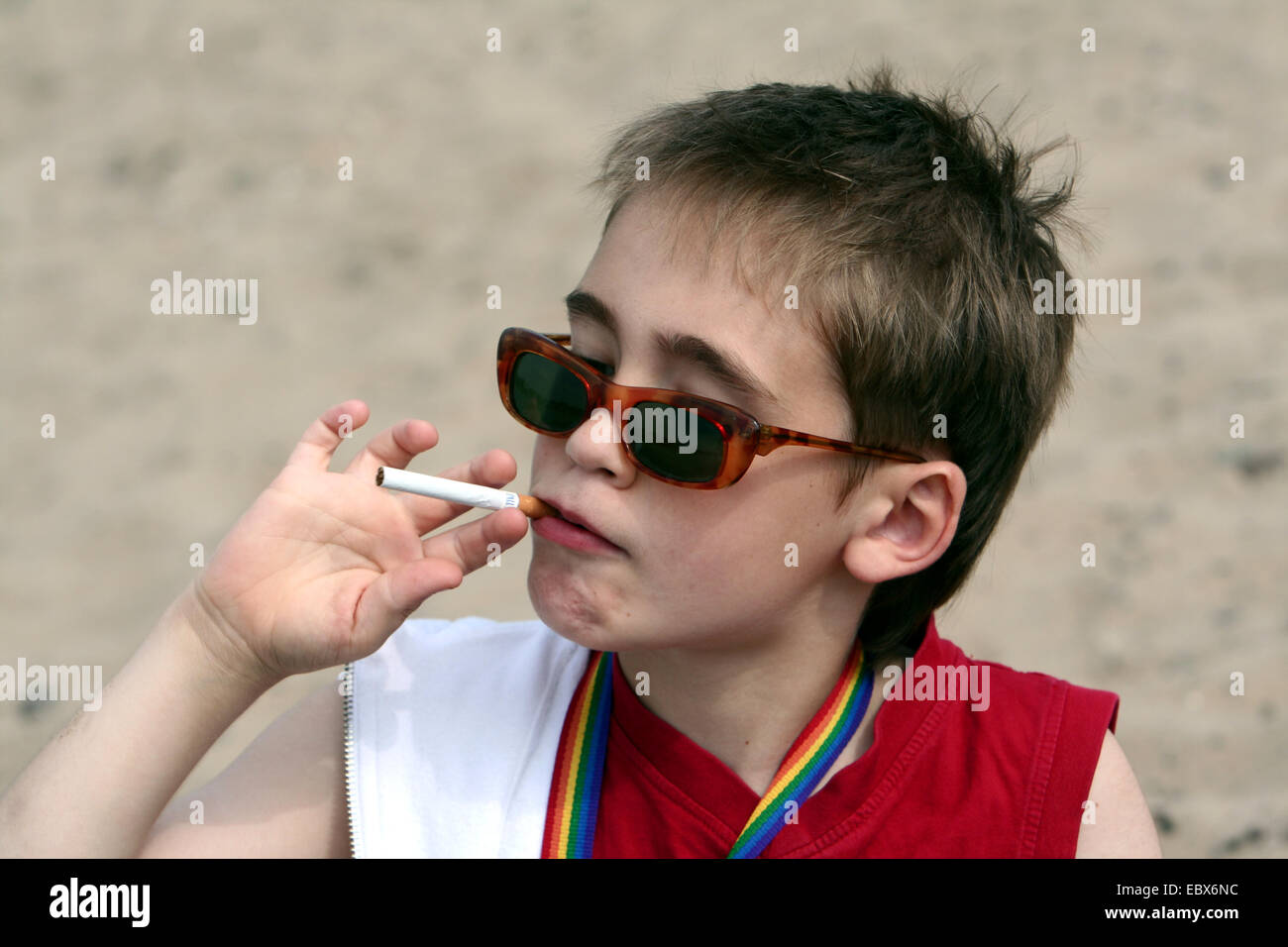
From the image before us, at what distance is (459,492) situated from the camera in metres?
1.99

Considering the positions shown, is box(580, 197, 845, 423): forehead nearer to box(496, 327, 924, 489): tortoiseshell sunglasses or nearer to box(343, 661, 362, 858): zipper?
box(496, 327, 924, 489): tortoiseshell sunglasses

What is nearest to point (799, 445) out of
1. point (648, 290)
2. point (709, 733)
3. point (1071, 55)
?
point (648, 290)

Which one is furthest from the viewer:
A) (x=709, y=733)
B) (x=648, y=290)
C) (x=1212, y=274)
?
(x=1212, y=274)

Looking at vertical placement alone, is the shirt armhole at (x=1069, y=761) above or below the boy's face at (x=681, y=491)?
below

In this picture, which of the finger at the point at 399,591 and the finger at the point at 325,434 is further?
the finger at the point at 325,434

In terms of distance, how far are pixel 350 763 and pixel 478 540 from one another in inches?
15.9

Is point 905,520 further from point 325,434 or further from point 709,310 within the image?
point 325,434

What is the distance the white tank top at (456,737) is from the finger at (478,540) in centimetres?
26

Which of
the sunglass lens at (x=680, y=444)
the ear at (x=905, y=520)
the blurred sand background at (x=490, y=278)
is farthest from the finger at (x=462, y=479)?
the blurred sand background at (x=490, y=278)

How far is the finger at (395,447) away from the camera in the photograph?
208 centimetres

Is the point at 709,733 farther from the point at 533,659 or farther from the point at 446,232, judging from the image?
the point at 446,232

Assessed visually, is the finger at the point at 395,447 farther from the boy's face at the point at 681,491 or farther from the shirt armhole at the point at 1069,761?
the shirt armhole at the point at 1069,761

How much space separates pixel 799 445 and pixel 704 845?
62cm

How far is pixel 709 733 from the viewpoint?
217 centimetres
